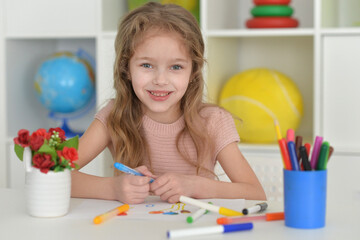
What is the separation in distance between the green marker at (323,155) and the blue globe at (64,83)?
178cm

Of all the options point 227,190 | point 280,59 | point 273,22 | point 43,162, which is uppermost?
point 273,22

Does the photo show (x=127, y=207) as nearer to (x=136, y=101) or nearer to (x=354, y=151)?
(x=136, y=101)

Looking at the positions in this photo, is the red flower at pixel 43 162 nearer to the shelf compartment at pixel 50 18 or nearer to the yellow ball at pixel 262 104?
the yellow ball at pixel 262 104

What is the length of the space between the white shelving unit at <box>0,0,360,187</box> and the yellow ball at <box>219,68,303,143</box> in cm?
7

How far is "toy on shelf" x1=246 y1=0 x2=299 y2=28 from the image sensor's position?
2342 millimetres

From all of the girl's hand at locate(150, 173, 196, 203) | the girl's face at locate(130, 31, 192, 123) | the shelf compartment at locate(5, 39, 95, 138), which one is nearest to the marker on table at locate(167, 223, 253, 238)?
the girl's hand at locate(150, 173, 196, 203)

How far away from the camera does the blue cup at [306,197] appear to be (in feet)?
3.07

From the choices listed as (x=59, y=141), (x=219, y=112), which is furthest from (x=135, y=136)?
(x=59, y=141)

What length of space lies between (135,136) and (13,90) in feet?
4.31

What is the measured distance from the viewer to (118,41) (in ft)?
5.01

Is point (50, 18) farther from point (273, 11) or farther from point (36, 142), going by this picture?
point (36, 142)

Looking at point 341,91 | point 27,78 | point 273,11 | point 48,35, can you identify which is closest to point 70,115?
point 27,78

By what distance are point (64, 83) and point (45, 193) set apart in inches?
61.7

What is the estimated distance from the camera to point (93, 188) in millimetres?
1234
